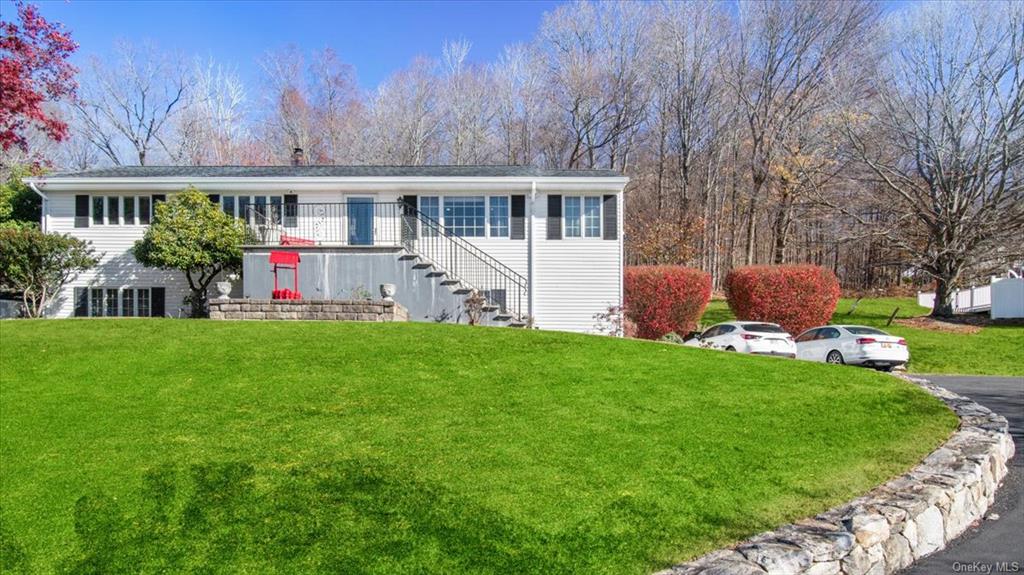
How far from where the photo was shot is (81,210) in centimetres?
1633

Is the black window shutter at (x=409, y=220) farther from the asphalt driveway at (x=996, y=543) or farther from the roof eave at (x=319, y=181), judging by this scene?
the asphalt driveway at (x=996, y=543)

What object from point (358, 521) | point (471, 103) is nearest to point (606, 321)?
point (358, 521)

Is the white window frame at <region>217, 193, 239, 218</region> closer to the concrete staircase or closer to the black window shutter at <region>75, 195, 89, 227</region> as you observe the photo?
the black window shutter at <region>75, 195, 89, 227</region>

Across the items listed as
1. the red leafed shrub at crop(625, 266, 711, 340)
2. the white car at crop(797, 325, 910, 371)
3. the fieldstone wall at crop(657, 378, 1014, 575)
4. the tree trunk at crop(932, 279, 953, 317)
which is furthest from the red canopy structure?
the tree trunk at crop(932, 279, 953, 317)

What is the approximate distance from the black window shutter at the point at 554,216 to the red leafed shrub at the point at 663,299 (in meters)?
2.82

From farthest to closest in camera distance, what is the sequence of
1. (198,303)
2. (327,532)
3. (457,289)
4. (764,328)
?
1. (198,303)
2. (764,328)
3. (457,289)
4. (327,532)

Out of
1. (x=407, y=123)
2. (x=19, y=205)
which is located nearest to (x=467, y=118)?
(x=407, y=123)

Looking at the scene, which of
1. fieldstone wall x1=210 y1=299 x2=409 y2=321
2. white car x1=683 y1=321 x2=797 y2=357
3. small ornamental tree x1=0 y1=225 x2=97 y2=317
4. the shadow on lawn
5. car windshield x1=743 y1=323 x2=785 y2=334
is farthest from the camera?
car windshield x1=743 y1=323 x2=785 y2=334

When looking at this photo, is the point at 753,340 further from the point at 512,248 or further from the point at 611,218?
the point at 512,248

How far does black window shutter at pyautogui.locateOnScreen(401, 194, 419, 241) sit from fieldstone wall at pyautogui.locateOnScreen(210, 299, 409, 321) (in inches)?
159

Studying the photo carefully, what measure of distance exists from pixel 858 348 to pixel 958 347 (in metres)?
6.21

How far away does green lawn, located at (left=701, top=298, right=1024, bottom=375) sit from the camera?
1609cm

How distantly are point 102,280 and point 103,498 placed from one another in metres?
14.7

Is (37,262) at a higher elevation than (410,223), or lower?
lower
